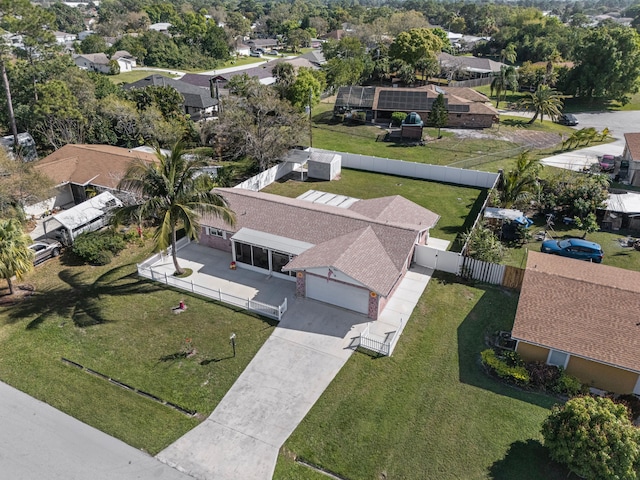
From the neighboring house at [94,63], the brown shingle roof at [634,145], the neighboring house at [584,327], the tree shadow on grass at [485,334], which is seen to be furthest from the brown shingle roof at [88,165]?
the neighboring house at [94,63]

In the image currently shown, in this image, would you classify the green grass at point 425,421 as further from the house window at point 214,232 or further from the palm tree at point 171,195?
the house window at point 214,232

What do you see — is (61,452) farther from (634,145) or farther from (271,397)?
(634,145)

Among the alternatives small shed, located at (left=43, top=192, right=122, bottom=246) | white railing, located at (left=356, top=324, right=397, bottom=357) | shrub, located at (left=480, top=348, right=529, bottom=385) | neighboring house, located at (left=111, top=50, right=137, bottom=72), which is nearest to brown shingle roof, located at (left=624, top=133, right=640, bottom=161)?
shrub, located at (left=480, top=348, right=529, bottom=385)

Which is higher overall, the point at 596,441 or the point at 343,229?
the point at 343,229

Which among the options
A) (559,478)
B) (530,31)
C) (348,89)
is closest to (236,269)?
(559,478)

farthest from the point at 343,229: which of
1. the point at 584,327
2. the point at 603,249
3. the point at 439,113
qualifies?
the point at 439,113

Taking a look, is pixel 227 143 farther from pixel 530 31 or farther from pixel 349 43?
pixel 530 31

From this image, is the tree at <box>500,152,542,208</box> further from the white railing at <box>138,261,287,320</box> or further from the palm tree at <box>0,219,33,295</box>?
the palm tree at <box>0,219,33,295</box>
